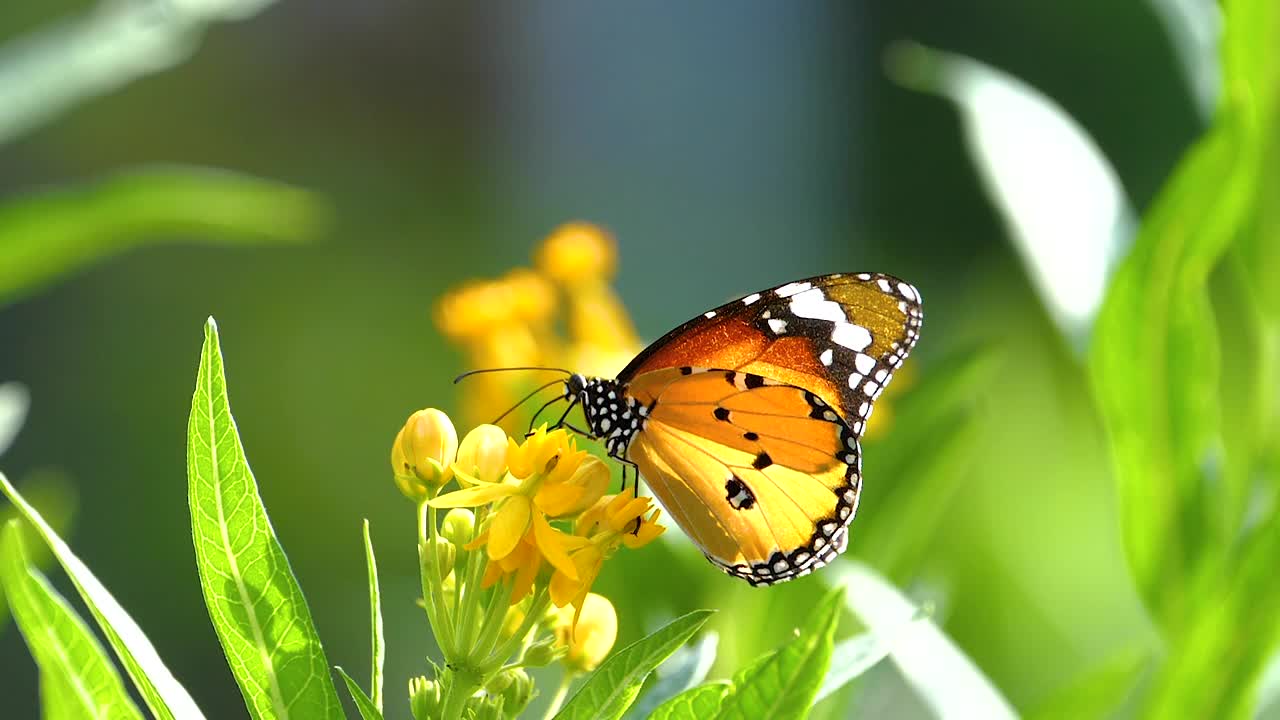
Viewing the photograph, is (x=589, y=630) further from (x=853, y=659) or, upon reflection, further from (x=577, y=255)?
(x=577, y=255)

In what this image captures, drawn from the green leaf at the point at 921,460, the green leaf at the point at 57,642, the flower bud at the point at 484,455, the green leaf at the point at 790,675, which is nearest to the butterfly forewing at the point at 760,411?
the green leaf at the point at 921,460

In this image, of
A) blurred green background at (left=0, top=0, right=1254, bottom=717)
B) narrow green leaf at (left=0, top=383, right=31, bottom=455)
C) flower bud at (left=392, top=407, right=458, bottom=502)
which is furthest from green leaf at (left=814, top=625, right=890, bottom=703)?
blurred green background at (left=0, top=0, right=1254, bottom=717)

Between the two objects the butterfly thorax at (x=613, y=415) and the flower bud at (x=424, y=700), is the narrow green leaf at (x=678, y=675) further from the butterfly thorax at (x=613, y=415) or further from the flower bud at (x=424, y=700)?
the butterfly thorax at (x=613, y=415)

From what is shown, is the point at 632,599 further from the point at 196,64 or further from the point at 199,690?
the point at 196,64

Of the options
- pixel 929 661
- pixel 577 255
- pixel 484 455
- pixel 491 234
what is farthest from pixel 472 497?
pixel 491 234

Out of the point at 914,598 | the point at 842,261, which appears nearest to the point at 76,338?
the point at 842,261

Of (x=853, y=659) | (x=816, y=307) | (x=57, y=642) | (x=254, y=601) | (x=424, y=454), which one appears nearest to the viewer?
(x=57, y=642)
